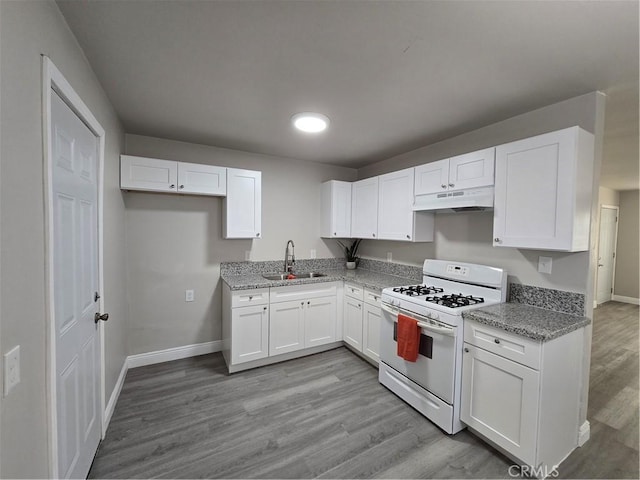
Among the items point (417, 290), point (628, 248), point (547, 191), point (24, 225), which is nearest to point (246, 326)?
point (417, 290)

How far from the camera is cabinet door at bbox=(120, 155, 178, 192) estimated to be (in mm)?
2605

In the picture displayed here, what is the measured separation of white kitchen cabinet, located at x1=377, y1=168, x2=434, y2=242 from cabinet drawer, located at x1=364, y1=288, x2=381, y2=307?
2.21 ft

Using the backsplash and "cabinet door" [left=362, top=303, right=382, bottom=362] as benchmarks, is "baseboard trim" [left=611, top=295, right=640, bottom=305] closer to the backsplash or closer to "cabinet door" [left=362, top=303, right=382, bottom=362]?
the backsplash

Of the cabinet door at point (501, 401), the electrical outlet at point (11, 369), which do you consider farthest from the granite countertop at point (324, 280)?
the electrical outlet at point (11, 369)

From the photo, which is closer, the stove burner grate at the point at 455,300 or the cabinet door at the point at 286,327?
the stove burner grate at the point at 455,300

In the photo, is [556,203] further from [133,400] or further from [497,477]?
[133,400]

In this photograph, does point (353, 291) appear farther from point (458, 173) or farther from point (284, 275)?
point (458, 173)

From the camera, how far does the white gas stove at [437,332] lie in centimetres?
205

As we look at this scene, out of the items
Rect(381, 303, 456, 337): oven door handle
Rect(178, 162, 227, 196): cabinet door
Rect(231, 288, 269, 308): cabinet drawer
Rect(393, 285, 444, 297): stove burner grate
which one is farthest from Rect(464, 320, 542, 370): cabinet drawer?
Rect(178, 162, 227, 196): cabinet door

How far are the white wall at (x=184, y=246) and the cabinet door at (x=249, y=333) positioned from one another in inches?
26.2

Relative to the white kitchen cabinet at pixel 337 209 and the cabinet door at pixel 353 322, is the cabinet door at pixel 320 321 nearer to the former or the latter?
the cabinet door at pixel 353 322

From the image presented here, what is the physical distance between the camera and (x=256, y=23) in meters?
1.32

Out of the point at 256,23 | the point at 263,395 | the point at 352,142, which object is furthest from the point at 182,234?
the point at 256,23

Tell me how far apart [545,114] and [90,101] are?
3.19 metres
